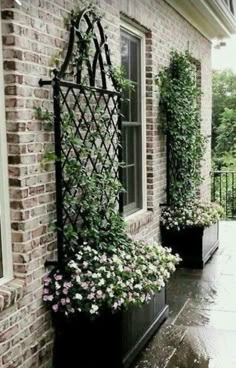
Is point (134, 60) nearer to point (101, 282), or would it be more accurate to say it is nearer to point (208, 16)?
point (208, 16)

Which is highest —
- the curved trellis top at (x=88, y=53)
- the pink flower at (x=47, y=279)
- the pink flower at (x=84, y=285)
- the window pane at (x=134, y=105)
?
the curved trellis top at (x=88, y=53)

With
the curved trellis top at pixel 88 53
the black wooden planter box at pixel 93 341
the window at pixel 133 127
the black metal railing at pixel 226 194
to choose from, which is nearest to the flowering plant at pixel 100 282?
the black wooden planter box at pixel 93 341

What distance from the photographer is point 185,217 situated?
573 centimetres

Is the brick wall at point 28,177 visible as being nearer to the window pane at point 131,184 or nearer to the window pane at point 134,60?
the window pane at point 134,60

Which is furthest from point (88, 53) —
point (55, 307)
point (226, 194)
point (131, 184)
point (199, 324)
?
point (226, 194)

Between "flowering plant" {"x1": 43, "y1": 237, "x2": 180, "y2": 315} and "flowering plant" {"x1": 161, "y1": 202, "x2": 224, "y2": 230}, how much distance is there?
2168mm

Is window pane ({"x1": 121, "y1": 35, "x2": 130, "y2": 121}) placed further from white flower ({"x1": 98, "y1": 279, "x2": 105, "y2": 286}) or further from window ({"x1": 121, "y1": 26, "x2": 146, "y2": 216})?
white flower ({"x1": 98, "y1": 279, "x2": 105, "y2": 286})

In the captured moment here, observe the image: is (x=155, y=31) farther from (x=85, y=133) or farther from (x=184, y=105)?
(x=85, y=133)

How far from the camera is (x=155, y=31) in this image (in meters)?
5.29

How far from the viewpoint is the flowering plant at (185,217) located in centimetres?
566

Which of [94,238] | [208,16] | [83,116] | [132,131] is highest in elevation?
[208,16]

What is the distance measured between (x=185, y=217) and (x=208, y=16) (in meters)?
2.78

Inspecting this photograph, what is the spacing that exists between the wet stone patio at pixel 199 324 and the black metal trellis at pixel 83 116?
3.26 ft

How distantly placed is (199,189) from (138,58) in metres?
2.90
